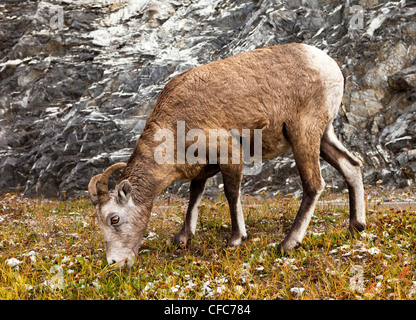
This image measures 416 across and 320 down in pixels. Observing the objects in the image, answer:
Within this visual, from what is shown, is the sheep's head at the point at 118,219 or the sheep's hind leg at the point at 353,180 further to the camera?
the sheep's hind leg at the point at 353,180

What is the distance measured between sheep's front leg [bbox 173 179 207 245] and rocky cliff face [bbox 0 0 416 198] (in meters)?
6.77

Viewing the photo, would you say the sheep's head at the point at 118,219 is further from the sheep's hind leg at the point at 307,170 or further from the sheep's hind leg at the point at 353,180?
the sheep's hind leg at the point at 353,180

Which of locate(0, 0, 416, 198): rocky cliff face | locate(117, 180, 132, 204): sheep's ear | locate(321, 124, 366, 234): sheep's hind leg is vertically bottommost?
locate(0, 0, 416, 198): rocky cliff face

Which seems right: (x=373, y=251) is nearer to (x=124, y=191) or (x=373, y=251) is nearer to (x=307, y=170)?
(x=307, y=170)

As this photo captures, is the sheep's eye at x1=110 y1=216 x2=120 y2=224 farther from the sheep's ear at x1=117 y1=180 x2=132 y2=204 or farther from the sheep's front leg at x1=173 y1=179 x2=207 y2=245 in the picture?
the sheep's front leg at x1=173 y1=179 x2=207 y2=245

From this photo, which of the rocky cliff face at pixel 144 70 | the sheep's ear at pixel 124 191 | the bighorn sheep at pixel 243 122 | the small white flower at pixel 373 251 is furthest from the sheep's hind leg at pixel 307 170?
the rocky cliff face at pixel 144 70

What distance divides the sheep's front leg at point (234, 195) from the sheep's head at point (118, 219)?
1.20 m

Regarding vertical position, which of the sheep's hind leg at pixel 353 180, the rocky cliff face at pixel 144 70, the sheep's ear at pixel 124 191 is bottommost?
the rocky cliff face at pixel 144 70

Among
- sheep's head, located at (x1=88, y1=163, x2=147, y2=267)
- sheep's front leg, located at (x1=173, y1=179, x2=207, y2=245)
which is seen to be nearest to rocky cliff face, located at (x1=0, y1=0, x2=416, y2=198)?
sheep's front leg, located at (x1=173, y1=179, x2=207, y2=245)

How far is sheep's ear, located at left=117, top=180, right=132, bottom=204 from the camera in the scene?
4.72 metres

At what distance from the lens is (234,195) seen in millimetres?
5133

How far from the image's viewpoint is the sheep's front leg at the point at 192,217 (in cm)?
555

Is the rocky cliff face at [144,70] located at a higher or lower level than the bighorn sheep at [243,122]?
lower

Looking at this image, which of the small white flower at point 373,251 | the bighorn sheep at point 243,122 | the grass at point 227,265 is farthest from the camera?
the bighorn sheep at point 243,122
